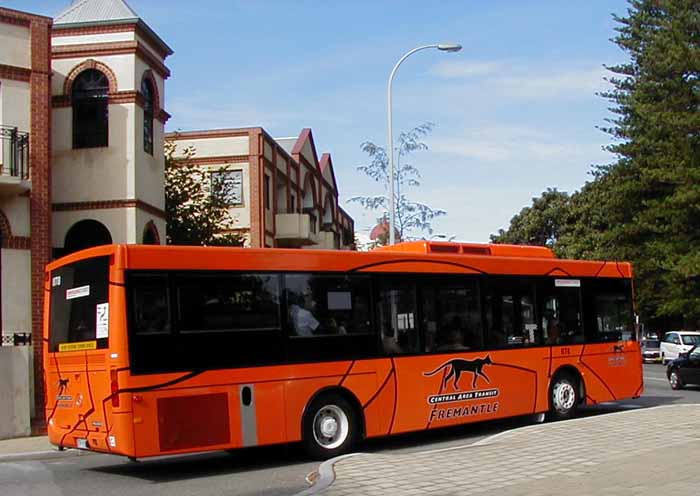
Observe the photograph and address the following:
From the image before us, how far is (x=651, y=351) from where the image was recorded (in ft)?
160

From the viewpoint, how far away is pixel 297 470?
469 inches

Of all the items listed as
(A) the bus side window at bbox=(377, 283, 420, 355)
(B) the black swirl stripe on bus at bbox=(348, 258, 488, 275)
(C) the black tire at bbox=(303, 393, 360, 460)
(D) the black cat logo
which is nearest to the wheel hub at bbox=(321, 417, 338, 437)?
(C) the black tire at bbox=(303, 393, 360, 460)

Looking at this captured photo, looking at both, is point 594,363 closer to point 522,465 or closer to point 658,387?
point 522,465

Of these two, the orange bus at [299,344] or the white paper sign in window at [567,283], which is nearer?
the orange bus at [299,344]

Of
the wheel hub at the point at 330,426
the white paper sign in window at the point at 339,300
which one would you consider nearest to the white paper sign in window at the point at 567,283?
the white paper sign in window at the point at 339,300

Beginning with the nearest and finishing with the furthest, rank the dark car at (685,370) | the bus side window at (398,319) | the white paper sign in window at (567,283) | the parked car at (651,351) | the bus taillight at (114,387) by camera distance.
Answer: the bus taillight at (114,387), the bus side window at (398,319), the white paper sign in window at (567,283), the dark car at (685,370), the parked car at (651,351)

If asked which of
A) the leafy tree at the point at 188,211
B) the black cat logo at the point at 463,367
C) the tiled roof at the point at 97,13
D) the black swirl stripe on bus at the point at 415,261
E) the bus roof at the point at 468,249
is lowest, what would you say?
the black cat logo at the point at 463,367

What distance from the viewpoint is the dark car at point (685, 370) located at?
2505 cm

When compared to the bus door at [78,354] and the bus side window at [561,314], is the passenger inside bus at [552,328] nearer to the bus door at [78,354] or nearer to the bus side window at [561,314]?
the bus side window at [561,314]

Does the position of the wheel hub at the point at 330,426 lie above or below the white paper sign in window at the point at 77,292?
below

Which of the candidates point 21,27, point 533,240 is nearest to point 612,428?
point 21,27

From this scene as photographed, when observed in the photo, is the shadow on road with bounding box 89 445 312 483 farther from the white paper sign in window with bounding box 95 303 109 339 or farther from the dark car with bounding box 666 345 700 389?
the dark car with bounding box 666 345 700 389

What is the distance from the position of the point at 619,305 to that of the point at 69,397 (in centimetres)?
1066

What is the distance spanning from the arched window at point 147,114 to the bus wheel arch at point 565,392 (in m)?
11.7
